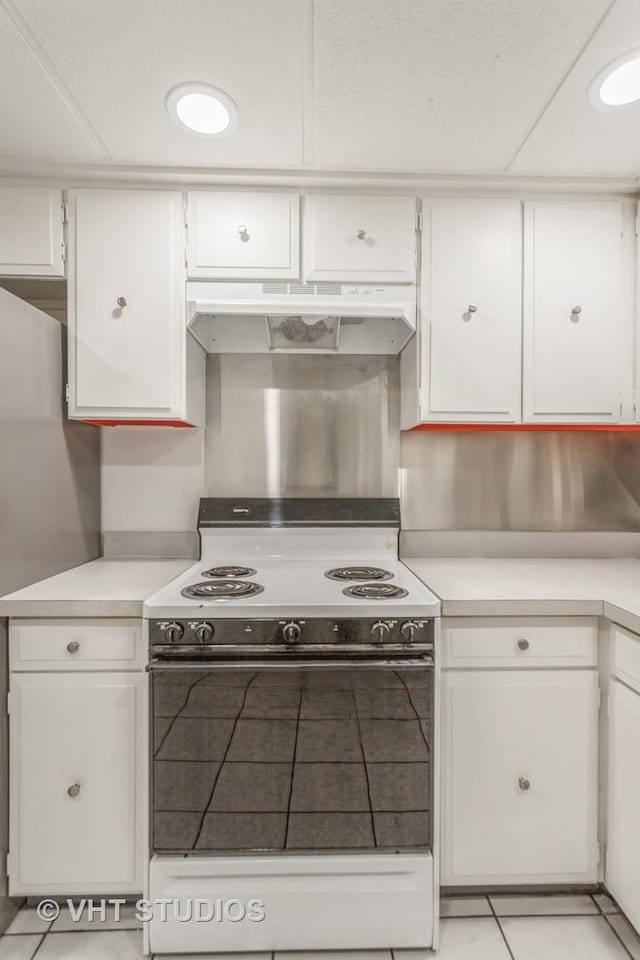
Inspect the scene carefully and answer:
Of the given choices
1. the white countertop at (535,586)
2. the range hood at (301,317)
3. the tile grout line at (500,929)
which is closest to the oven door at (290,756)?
the white countertop at (535,586)

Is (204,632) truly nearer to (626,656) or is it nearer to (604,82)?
(626,656)

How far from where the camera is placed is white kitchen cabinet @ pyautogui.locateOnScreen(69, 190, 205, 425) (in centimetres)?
172

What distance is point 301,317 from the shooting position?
67.7 inches

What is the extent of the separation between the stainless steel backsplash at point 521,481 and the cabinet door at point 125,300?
105cm

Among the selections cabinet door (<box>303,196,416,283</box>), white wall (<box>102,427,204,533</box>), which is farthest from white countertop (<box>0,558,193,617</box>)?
cabinet door (<box>303,196,416,283</box>)

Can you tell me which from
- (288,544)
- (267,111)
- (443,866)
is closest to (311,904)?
(443,866)

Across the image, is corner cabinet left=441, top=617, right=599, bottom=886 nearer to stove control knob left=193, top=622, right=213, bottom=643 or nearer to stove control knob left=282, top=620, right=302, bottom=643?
stove control knob left=282, top=620, right=302, bottom=643

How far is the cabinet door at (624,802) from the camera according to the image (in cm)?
133

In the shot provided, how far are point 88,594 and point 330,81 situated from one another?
1613mm

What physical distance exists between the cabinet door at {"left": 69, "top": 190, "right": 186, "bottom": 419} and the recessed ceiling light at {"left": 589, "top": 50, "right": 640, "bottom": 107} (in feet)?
4.38

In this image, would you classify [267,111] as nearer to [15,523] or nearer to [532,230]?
[532,230]

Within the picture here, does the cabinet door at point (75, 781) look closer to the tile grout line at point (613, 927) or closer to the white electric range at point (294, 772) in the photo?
the white electric range at point (294, 772)

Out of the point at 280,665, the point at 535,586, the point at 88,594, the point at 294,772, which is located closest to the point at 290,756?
the point at 294,772

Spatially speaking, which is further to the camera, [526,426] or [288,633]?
[526,426]
